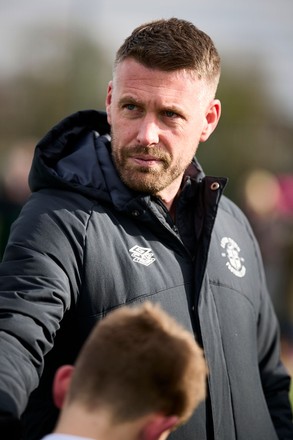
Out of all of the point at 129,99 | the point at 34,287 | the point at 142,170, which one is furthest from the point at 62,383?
Answer: the point at 129,99

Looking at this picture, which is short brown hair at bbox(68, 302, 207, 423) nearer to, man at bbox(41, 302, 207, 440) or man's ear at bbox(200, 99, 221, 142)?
man at bbox(41, 302, 207, 440)

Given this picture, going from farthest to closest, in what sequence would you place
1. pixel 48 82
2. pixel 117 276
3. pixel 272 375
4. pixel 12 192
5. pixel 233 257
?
pixel 48 82 → pixel 12 192 → pixel 272 375 → pixel 233 257 → pixel 117 276

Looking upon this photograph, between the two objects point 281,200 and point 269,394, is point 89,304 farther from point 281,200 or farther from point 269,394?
point 281,200

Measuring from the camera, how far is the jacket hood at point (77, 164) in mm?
3656

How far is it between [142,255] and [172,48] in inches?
31.1

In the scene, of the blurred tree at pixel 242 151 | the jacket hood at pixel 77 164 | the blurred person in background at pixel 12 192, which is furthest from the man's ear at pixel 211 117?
the blurred tree at pixel 242 151

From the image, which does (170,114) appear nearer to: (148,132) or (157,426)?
(148,132)

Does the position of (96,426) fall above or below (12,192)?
above

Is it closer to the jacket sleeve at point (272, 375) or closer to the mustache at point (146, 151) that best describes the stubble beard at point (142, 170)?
the mustache at point (146, 151)

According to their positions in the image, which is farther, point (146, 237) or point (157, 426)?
point (146, 237)

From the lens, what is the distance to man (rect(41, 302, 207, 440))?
2.38 meters

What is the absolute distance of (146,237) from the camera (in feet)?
12.1

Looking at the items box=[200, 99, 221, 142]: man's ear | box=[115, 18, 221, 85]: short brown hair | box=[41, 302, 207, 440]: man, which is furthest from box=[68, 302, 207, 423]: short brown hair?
box=[200, 99, 221, 142]: man's ear

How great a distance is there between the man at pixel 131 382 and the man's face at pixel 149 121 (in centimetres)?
122
